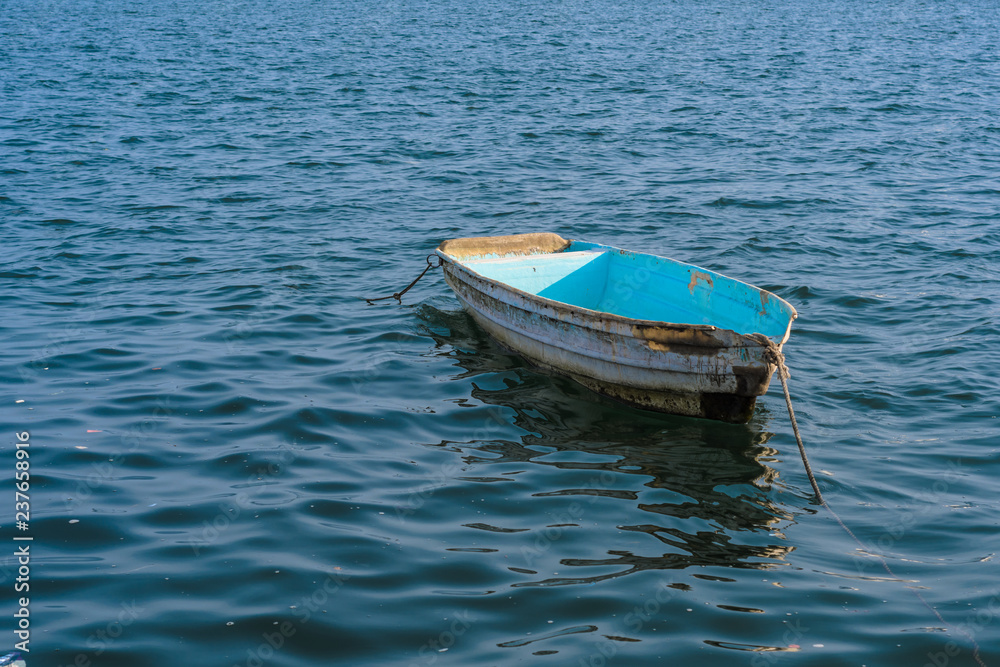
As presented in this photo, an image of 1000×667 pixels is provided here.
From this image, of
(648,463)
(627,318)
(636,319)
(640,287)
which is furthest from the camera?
(640,287)

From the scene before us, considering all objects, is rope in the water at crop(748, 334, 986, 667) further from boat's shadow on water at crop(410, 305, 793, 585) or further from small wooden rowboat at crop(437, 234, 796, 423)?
boat's shadow on water at crop(410, 305, 793, 585)

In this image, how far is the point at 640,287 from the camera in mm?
9617

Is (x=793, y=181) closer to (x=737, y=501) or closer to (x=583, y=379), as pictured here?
(x=583, y=379)

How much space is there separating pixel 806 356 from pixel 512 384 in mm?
3335

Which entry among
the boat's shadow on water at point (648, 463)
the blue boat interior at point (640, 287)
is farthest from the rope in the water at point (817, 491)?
the blue boat interior at point (640, 287)

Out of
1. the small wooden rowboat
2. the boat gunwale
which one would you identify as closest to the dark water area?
the small wooden rowboat

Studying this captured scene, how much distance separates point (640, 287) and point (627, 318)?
201 cm

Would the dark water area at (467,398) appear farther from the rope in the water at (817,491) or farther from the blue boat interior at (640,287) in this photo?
the blue boat interior at (640,287)

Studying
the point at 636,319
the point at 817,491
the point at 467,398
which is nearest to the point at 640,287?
Result: the point at 636,319

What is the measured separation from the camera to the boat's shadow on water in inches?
237

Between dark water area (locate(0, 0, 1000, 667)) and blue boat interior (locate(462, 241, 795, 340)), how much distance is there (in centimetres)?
94

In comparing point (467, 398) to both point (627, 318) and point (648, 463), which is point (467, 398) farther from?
point (648, 463)

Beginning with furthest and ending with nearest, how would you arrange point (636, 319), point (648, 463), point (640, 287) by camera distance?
point (640, 287) < point (636, 319) < point (648, 463)

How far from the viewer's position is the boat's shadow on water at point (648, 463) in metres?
6.01
